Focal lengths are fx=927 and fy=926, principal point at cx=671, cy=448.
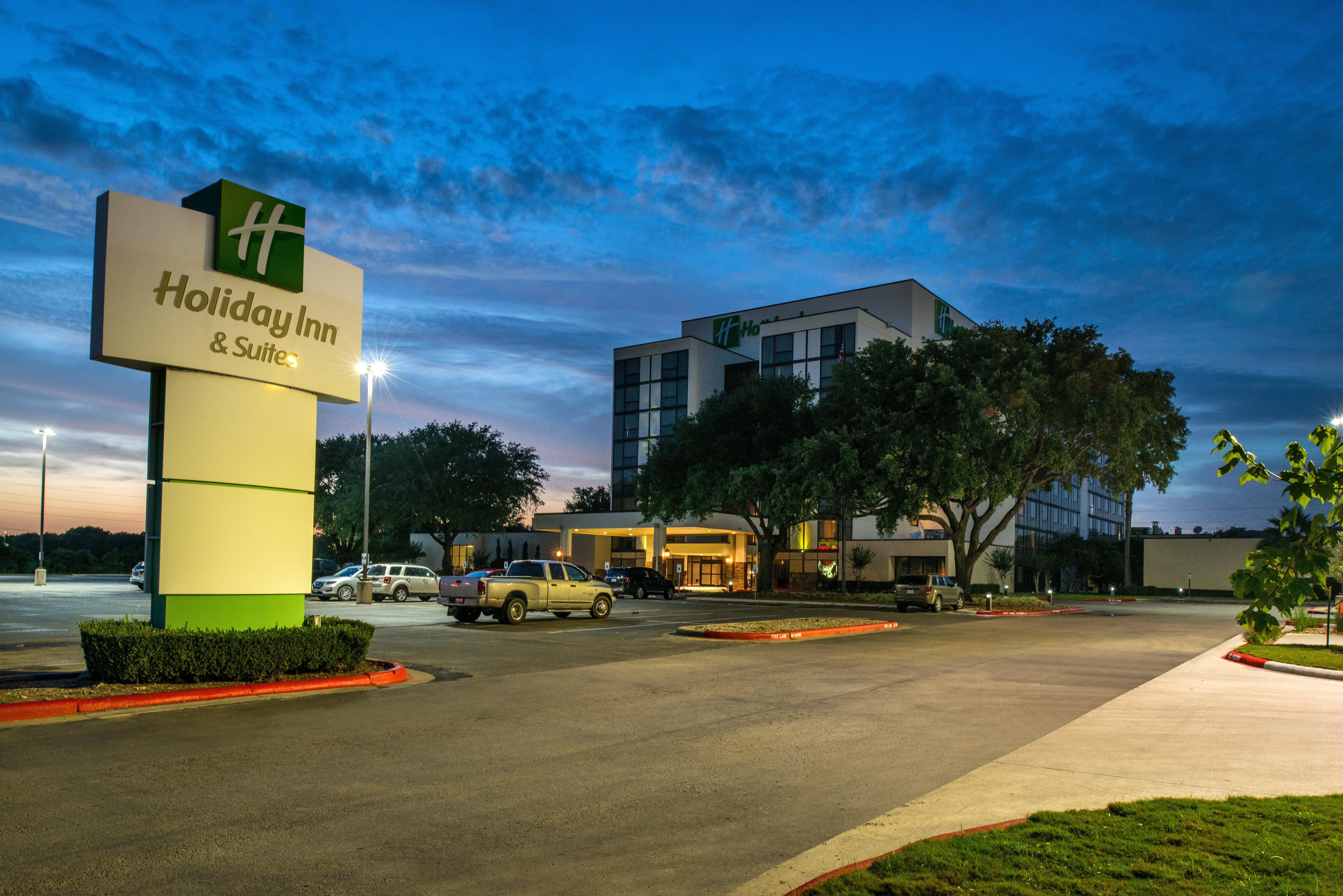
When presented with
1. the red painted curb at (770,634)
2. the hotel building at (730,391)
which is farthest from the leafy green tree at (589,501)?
the red painted curb at (770,634)

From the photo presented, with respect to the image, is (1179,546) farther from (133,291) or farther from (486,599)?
(133,291)

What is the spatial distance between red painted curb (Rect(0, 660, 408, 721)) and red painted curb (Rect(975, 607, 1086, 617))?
99.7 feet

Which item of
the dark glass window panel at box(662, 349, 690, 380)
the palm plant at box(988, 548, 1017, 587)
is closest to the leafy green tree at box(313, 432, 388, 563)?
the dark glass window panel at box(662, 349, 690, 380)

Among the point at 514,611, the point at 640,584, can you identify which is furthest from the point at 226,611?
the point at 640,584

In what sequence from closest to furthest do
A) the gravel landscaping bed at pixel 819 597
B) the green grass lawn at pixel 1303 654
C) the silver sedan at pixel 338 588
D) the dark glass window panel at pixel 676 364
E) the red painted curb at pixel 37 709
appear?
1. the red painted curb at pixel 37 709
2. the green grass lawn at pixel 1303 654
3. the silver sedan at pixel 338 588
4. the gravel landscaping bed at pixel 819 597
5. the dark glass window panel at pixel 676 364

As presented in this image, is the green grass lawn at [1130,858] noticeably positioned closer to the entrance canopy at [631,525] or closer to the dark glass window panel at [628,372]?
the entrance canopy at [631,525]

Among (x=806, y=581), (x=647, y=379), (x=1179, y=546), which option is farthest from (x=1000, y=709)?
(x=1179, y=546)

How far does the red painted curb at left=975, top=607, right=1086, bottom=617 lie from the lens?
39.8m

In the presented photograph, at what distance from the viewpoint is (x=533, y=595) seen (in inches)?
1048

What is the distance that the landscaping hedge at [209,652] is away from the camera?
11922mm

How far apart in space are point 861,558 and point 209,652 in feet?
180

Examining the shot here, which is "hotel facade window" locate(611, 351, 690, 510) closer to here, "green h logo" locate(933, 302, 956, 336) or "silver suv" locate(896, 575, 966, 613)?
"green h logo" locate(933, 302, 956, 336)

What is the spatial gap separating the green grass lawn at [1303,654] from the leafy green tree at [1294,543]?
14.5 meters

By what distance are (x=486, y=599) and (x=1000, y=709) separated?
1584 cm
